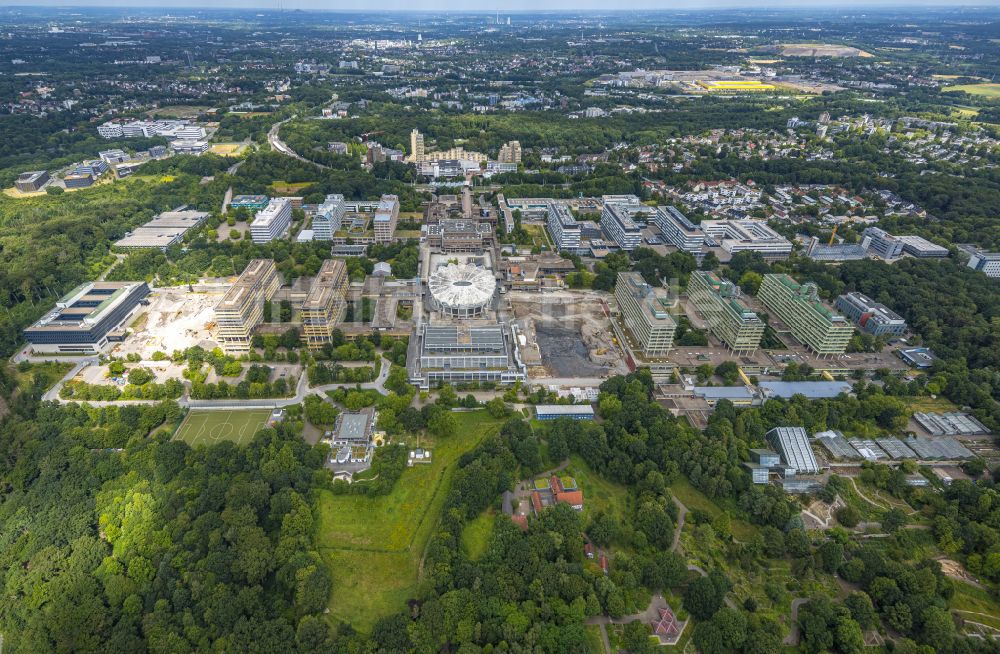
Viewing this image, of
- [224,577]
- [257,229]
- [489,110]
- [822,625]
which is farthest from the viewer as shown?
[489,110]

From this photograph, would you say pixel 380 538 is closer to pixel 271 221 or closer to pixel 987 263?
pixel 271 221

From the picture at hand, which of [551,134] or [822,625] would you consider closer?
[822,625]

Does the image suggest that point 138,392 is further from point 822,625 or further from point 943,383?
point 943,383

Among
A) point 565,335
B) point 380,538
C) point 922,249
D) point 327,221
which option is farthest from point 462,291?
point 922,249

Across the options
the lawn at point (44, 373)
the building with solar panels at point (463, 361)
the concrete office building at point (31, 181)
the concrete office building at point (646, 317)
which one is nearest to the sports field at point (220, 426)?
the building with solar panels at point (463, 361)

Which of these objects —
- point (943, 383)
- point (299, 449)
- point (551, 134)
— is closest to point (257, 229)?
point (299, 449)

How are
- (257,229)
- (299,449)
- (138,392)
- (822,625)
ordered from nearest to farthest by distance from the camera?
1. (822,625)
2. (299,449)
3. (138,392)
4. (257,229)
